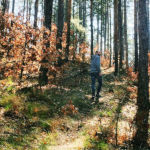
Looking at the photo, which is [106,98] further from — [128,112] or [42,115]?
[42,115]

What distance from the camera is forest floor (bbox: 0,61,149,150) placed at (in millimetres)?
4074

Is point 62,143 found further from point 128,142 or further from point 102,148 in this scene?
point 128,142

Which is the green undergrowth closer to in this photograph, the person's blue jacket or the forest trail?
the forest trail

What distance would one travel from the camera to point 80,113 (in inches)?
252

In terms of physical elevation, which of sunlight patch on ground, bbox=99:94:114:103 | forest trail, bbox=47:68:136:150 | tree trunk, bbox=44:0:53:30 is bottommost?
forest trail, bbox=47:68:136:150

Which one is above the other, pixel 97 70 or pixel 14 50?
pixel 14 50

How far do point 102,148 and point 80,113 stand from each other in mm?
2332

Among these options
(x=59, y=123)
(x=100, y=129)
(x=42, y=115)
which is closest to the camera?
(x=100, y=129)

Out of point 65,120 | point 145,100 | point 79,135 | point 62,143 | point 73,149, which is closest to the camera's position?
point 73,149

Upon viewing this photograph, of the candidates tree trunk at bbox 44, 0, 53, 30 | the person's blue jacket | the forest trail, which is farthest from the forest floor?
tree trunk at bbox 44, 0, 53, 30

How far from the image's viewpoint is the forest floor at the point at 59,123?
4074 millimetres

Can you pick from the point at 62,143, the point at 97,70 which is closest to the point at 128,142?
the point at 62,143

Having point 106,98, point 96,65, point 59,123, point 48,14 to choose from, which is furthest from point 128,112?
point 48,14

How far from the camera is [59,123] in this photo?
5.16 m
